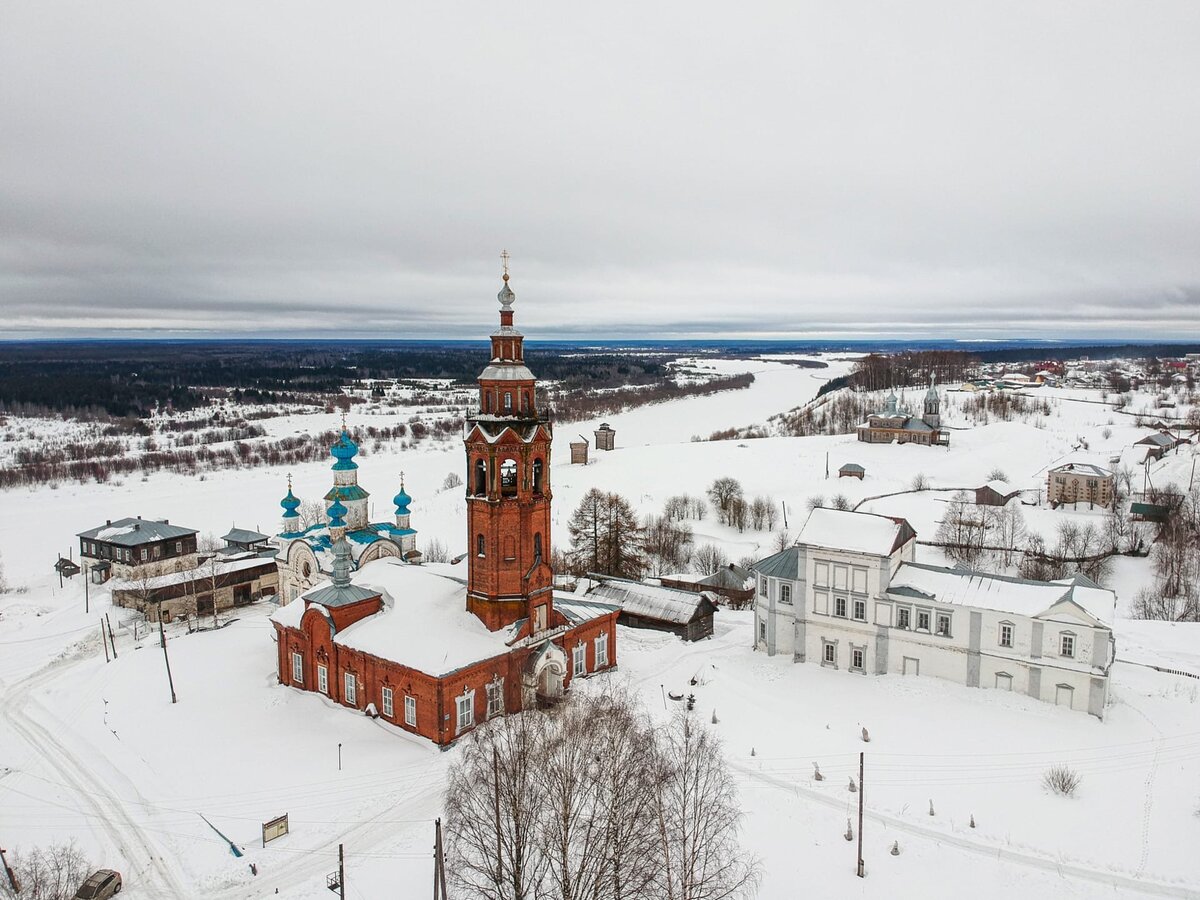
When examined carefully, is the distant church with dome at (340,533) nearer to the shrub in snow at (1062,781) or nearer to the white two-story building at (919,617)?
the white two-story building at (919,617)

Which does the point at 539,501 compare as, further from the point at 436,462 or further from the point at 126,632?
the point at 436,462

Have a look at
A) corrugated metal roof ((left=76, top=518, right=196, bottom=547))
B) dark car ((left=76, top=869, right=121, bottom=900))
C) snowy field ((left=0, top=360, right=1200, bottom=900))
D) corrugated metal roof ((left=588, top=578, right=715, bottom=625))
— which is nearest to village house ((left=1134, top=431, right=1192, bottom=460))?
snowy field ((left=0, top=360, right=1200, bottom=900))

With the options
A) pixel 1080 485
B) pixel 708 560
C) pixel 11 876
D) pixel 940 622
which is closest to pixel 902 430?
pixel 1080 485

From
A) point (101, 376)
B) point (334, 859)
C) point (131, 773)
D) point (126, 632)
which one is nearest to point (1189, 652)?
point (334, 859)

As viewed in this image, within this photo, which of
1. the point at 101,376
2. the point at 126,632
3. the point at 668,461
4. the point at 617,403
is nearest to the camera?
the point at 126,632

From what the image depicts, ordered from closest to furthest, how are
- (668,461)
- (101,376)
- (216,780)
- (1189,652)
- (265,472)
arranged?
(216,780) < (1189,652) < (668,461) < (265,472) < (101,376)

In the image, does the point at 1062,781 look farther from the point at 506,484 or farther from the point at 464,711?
the point at 506,484
